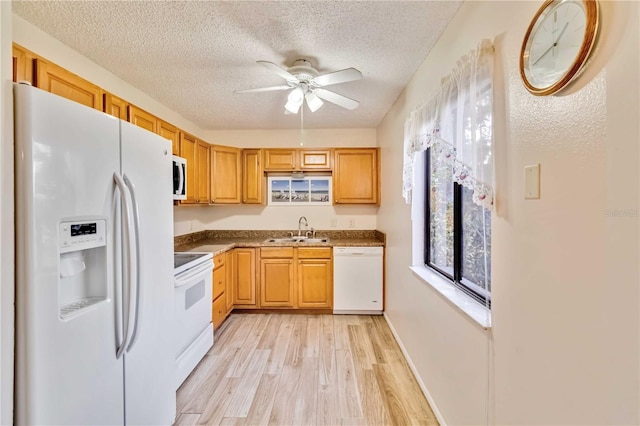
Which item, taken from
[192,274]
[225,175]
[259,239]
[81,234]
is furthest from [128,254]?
[259,239]

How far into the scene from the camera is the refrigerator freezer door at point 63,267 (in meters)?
0.87

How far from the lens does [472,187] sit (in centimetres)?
125

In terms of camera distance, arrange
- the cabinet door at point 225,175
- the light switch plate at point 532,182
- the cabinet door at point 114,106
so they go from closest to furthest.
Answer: the light switch plate at point 532,182, the cabinet door at point 114,106, the cabinet door at point 225,175

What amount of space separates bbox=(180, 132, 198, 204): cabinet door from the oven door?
846 millimetres

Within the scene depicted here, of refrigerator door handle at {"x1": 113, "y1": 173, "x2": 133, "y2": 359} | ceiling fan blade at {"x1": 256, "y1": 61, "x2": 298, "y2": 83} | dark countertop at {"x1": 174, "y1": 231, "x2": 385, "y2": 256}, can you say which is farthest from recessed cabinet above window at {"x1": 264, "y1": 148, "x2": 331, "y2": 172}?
refrigerator door handle at {"x1": 113, "y1": 173, "x2": 133, "y2": 359}

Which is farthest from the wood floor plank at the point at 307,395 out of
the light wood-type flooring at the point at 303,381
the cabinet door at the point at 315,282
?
the cabinet door at the point at 315,282

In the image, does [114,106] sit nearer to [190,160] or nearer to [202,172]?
[190,160]

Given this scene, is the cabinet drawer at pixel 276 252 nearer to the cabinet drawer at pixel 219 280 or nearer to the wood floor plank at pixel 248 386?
the cabinet drawer at pixel 219 280

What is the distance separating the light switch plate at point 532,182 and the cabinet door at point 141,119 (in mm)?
2580

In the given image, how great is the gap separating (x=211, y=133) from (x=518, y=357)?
4.13 metres

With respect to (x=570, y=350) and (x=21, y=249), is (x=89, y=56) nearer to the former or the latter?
(x=21, y=249)

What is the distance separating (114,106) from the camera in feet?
6.66

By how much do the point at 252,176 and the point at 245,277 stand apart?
1.36 metres

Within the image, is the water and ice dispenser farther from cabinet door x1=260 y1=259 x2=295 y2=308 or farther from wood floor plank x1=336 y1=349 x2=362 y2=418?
cabinet door x1=260 y1=259 x2=295 y2=308
